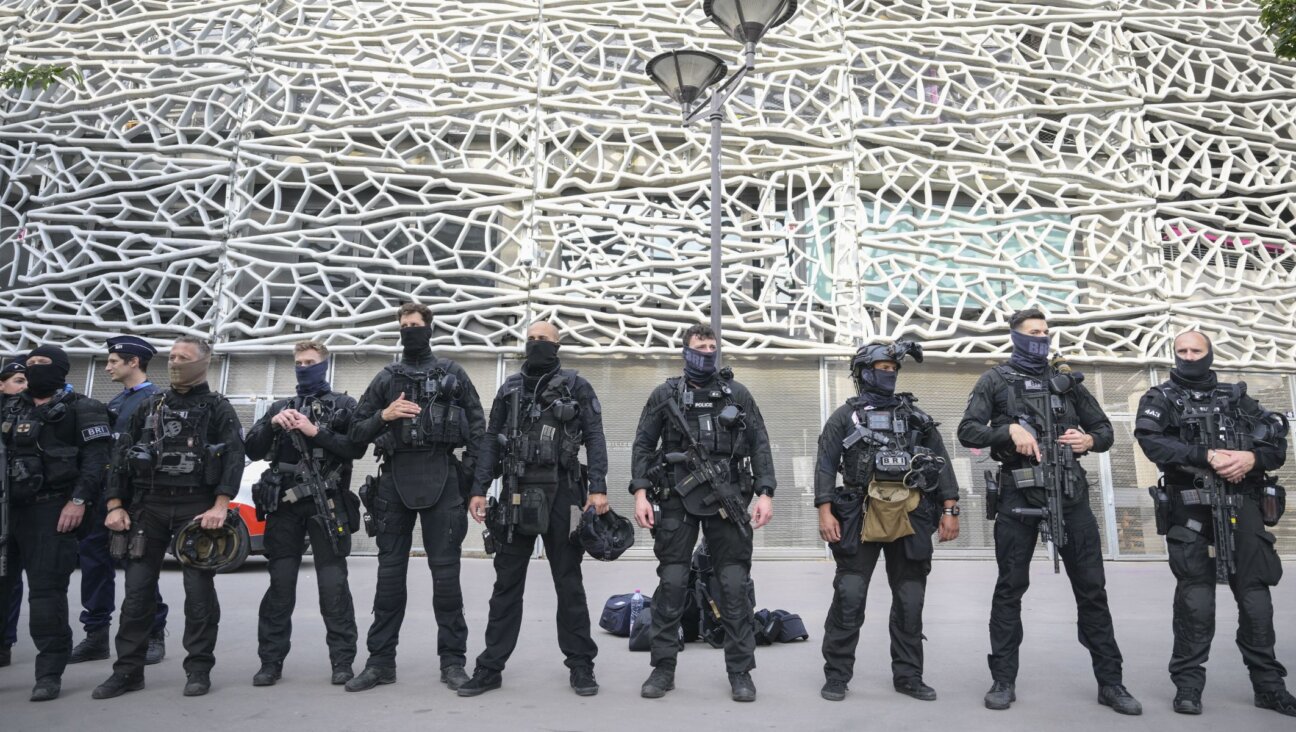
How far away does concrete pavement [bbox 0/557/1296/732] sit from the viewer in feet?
14.0

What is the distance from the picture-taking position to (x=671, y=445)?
5.11m

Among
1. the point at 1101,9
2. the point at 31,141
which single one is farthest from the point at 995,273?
the point at 31,141

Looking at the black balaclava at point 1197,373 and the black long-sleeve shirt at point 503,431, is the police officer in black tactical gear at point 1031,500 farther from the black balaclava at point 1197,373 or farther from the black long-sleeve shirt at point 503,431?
the black long-sleeve shirt at point 503,431

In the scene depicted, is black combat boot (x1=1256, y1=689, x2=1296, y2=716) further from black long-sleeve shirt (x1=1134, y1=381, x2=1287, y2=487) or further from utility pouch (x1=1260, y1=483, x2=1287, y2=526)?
black long-sleeve shirt (x1=1134, y1=381, x2=1287, y2=487)

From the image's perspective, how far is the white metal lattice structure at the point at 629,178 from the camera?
41.9 ft

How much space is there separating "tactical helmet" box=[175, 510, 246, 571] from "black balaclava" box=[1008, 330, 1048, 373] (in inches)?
177

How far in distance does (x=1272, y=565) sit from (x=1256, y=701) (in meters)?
0.71

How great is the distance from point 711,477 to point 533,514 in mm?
1001

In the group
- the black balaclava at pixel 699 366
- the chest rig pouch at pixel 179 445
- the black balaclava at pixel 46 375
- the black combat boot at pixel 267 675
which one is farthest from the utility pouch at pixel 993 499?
the black balaclava at pixel 46 375

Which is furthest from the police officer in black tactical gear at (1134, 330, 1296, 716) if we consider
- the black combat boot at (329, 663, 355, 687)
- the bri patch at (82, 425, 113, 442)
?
the bri patch at (82, 425, 113, 442)

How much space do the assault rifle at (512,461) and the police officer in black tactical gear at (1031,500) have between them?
2.50 m

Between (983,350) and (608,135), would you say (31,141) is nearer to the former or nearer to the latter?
(608,135)

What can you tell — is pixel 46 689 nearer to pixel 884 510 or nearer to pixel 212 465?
pixel 212 465

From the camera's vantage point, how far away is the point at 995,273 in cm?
1314
